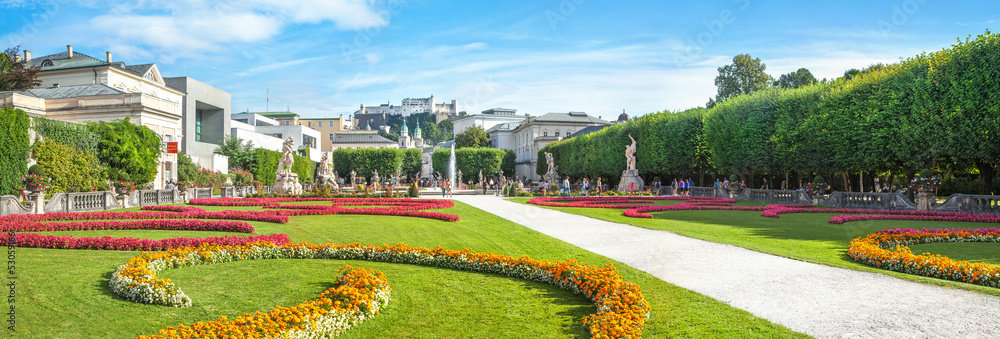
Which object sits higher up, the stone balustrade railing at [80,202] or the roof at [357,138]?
the roof at [357,138]

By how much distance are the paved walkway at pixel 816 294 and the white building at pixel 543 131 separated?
85.0 metres

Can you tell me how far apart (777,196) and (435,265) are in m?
25.4

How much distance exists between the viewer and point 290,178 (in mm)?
36500

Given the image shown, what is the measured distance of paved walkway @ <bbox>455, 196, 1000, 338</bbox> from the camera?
623 centimetres

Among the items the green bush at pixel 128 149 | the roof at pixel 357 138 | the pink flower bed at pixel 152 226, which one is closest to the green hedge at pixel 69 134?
the green bush at pixel 128 149

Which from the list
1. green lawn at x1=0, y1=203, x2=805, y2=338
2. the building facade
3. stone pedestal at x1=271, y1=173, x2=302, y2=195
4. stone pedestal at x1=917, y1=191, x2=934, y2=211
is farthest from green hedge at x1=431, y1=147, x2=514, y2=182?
green lawn at x1=0, y1=203, x2=805, y2=338

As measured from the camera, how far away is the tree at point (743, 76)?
63.8 meters

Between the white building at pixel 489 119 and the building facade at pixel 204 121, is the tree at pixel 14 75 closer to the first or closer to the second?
the building facade at pixel 204 121

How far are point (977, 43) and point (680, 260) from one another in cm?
2248

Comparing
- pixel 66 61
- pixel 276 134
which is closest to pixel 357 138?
pixel 276 134

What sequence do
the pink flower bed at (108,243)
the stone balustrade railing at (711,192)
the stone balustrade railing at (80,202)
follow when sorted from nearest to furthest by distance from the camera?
the pink flower bed at (108,243), the stone balustrade railing at (80,202), the stone balustrade railing at (711,192)

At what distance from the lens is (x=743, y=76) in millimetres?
64438

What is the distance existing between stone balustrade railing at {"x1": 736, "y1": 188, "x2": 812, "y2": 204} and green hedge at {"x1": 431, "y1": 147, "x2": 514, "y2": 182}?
52167 millimetres

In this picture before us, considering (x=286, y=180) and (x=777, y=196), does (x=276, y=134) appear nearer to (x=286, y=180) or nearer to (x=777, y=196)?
(x=286, y=180)
